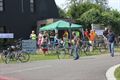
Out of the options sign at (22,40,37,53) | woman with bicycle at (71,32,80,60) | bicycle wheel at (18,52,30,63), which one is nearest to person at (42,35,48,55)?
sign at (22,40,37,53)

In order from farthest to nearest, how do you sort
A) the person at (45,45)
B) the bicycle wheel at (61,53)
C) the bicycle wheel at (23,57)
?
the person at (45,45) < the bicycle wheel at (61,53) < the bicycle wheel at (23,57)

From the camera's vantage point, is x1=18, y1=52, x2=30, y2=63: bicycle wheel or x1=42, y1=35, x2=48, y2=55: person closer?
x1=18, y1=52, x2=30, y2=63: bicycle wheel

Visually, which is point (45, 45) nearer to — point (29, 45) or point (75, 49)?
point (29, 45)

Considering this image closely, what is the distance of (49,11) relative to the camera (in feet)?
152

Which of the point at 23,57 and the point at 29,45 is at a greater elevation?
the point at 29,45

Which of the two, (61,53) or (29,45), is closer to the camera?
(61,53)

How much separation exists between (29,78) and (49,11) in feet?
101

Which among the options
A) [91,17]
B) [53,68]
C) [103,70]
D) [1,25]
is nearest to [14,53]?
[53,68]

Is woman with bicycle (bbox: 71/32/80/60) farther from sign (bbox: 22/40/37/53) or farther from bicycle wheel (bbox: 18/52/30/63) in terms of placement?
sign (bbox: 22/40/37/53)

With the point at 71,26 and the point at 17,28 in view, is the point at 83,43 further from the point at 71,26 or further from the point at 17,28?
the point at 17,28

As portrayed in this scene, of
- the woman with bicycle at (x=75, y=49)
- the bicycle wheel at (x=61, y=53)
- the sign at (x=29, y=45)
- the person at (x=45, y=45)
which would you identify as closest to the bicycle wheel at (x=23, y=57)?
the bicycle wheel at (x=61, y=53)

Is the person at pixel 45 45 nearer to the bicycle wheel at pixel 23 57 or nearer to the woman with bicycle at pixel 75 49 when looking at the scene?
the woman with bicycle at pixel 75 49

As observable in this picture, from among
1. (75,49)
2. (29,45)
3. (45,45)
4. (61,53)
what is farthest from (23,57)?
(29,45)

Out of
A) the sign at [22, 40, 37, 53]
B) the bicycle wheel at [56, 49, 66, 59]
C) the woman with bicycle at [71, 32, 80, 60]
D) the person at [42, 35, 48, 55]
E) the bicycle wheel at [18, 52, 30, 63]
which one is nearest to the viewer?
the bicycle wheel at [18, 52, 30, 63]
